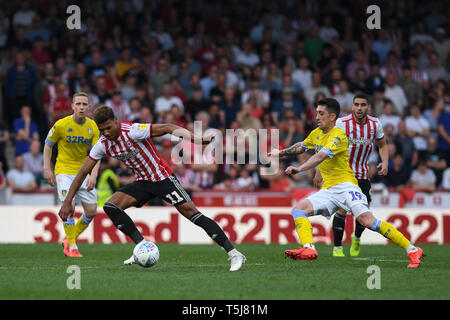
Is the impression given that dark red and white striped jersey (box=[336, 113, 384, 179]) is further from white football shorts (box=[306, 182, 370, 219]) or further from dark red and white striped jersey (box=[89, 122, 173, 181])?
dark red and white striped jersey (box=[89, 122, 173, 181])

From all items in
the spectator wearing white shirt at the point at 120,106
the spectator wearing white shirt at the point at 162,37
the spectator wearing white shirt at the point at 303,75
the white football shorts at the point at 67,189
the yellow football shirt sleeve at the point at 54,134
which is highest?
the spectator wearing white shirt at the point at 162,37

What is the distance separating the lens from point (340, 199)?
36.0ft

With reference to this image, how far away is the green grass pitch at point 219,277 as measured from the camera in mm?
8227

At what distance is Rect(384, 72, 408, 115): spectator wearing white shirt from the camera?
840 inches

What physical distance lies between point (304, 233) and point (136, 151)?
2.41 metres

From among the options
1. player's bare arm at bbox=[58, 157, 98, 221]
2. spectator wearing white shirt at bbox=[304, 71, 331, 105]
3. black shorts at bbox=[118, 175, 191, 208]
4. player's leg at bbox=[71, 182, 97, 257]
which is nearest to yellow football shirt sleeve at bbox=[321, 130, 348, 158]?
black shorts at bbox=[118, 175, 191, 208]

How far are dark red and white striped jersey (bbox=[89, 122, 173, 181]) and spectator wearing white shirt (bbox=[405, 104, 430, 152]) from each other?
1130 cm

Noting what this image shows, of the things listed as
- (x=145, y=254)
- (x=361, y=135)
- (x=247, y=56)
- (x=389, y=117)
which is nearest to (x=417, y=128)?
(x=389, y=117)

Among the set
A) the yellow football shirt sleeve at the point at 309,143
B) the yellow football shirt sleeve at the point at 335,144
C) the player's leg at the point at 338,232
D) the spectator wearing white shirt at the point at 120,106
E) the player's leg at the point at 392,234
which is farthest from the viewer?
the spectator wearing white shirt at the point at 120,106

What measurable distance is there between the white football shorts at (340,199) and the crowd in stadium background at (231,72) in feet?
24.6

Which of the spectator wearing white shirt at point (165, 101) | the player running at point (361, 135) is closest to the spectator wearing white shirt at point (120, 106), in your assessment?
the spectator wearing white shirt at point (165, 101)

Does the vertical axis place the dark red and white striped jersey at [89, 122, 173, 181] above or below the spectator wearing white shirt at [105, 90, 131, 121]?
below

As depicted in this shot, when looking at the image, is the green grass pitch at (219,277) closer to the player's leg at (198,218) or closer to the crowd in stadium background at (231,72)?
the player's leg at (198,218)
